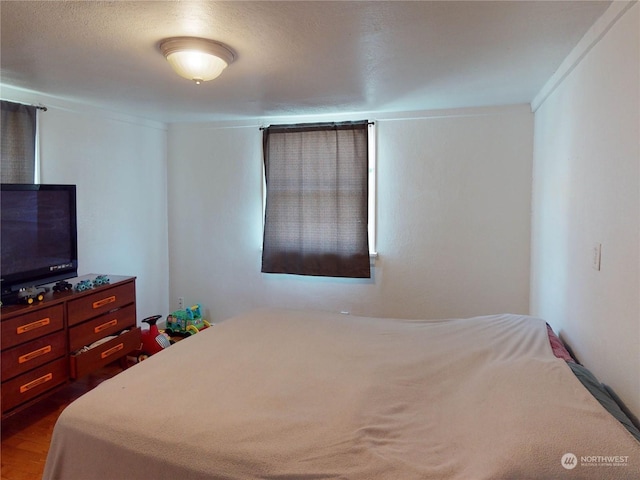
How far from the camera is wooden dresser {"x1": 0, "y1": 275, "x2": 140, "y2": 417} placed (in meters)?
2.35

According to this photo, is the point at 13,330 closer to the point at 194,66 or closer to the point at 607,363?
A: the point at 194,66

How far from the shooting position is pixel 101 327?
3.00 meters

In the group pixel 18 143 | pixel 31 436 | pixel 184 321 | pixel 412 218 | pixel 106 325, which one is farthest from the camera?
pixel 184 321

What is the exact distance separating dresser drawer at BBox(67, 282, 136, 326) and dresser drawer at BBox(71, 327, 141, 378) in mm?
243

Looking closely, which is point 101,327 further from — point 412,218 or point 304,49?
point 412,218

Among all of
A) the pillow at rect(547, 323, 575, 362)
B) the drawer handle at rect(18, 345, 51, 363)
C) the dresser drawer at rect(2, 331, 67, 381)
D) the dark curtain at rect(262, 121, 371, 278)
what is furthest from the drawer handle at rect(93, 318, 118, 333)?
the pillow at rect(547, 323, 575, 362)

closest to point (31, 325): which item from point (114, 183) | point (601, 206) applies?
point (114, 183)

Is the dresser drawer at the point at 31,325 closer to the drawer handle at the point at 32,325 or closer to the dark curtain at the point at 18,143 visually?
the drawer handle at the point at 32,325

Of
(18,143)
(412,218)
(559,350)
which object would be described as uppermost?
(18,143)

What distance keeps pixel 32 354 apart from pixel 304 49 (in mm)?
2459

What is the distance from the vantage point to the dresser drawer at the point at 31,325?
2.32 metres

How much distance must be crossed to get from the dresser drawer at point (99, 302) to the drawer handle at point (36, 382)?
347 mm

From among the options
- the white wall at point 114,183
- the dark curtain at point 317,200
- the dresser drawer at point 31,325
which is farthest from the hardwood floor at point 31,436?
the dark curtain at point 317,200

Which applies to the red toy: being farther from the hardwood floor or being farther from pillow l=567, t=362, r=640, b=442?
pillow l=567, t=362, r=640, b=442
